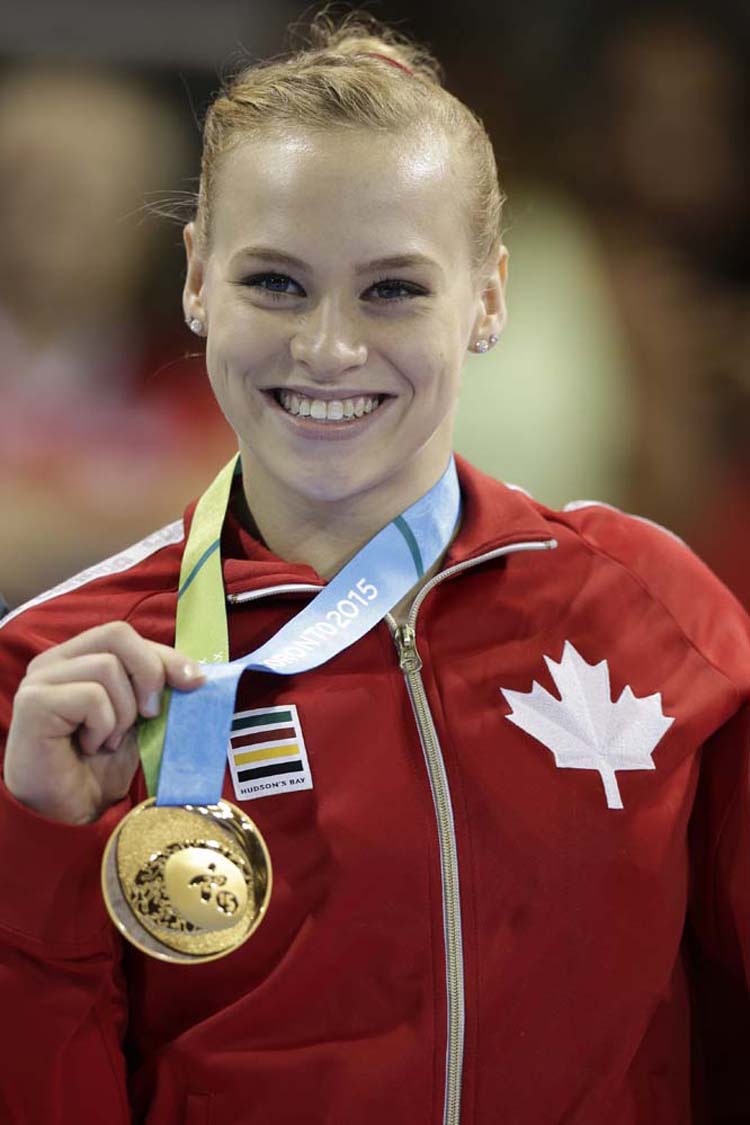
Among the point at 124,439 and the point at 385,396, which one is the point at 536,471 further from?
the point at 385,396

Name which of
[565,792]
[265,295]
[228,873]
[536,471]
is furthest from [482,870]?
[536,471]

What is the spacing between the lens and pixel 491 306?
1.87 metres

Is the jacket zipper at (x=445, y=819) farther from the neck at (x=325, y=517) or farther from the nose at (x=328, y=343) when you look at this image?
the nose at (x=328, y=343)

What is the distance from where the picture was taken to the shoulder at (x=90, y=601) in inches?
66.1

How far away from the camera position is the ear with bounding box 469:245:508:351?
1.85 metres

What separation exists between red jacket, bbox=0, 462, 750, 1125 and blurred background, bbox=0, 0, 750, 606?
1.27m

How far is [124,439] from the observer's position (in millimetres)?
3074

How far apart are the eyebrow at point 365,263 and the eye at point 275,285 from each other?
0.9 inches

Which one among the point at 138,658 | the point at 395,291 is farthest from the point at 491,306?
the point at 138,658

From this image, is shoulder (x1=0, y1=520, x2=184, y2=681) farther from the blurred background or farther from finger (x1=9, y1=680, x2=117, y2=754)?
the blurred background

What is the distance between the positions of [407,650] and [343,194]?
0.51m

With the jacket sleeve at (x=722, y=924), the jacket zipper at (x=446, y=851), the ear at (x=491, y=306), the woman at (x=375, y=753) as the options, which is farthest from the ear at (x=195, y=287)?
the jacket sleeve at (x=722, y=924)

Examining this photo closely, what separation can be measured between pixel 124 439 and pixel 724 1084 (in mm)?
1759

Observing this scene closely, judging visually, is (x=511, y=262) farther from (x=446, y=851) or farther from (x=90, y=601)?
(x=446, y=851)
